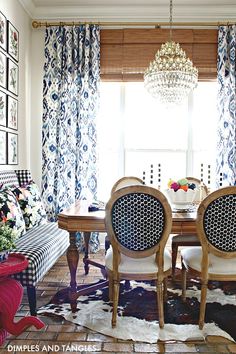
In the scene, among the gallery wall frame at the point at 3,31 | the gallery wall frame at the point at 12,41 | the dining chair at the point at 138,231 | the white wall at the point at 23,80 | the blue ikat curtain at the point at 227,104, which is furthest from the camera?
the blue ikat curtain at the point at 227,104

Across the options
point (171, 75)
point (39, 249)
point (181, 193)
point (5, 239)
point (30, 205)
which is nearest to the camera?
point (5, 239)

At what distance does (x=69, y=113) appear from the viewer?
4.49 metres

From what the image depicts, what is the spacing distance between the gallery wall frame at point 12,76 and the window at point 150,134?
120 cm

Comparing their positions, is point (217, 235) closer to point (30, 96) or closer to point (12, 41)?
point (12, 41)

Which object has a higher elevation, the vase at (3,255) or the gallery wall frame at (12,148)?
the gallery wall frame at (12,148)

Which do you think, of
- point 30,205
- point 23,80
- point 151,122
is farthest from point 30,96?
point 30,205

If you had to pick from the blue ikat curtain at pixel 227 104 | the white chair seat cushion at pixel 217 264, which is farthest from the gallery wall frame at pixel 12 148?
the blue ikat curtain at pixel 227 104

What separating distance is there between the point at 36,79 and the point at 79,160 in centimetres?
128

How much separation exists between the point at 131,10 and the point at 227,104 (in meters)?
1.73

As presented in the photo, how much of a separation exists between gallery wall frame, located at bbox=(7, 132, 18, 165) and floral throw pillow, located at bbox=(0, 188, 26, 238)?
0.87 metres

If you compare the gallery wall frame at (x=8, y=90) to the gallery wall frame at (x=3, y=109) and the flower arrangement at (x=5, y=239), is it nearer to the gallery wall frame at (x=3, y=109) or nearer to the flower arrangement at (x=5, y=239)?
the gallery wall frame at (x=3, y=109)

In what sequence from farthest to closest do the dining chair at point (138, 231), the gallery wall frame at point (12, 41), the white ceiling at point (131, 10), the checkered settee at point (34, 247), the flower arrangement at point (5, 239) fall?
1. the white ceiling at point (131, 10)
2. the gallery wall frame at point (12, 41)
3. the checkered settee at point (34, 247)
4. the dining chair at point (138, 231)
5. the flower arrangement at point (5, 239)

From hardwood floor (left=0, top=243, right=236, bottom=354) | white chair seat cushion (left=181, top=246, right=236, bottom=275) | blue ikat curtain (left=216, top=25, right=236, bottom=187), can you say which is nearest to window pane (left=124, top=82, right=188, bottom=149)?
blue ikat curtain (left=216, top=25, right=236, bottom=187)

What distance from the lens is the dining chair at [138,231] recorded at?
2.29m
